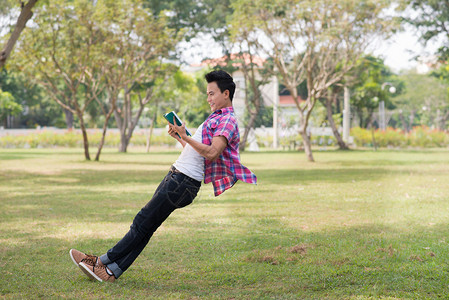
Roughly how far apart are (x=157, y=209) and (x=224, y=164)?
2.07 ft

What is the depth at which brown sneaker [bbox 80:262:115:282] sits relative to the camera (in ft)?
15.4

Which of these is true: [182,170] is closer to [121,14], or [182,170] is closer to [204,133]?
[204,133]

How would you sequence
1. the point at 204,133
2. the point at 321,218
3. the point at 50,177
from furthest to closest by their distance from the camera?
the point at 50,177 → the point at 321,218 → the point at 204,133

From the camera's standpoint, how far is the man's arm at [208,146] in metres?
4.23

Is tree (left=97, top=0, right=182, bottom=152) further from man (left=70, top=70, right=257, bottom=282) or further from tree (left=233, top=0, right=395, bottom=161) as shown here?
man (left=70, top=70, right=257, bottom=282)

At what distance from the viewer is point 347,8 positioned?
68.3ft

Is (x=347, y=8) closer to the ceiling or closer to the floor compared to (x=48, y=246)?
closer to the ceiling

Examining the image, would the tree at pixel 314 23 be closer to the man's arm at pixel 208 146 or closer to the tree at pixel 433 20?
the tree at pixel 433 20

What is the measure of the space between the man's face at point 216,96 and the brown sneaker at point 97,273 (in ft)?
5.24

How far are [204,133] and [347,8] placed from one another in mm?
17635

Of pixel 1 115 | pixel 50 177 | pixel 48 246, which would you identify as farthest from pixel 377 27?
pixel 1 115

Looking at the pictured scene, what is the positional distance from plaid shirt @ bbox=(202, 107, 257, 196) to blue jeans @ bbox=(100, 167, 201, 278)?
0.52 ft

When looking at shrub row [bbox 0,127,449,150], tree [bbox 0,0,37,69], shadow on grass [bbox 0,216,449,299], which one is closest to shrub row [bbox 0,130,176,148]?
shrub row [bbox 0,127,449,150]

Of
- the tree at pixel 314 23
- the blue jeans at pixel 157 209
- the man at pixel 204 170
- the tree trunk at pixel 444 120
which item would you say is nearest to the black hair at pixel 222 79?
the man at pixel 204 170
